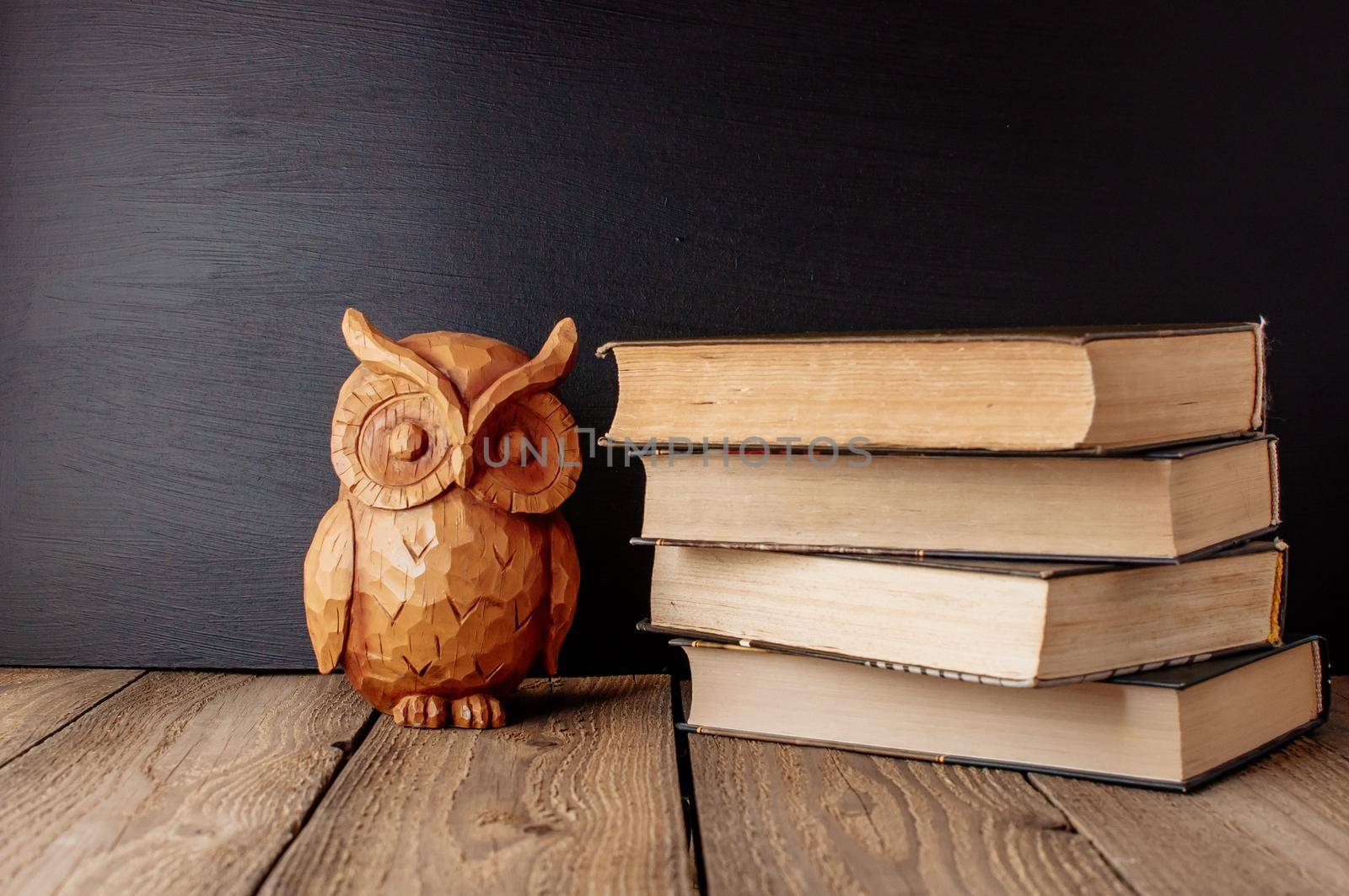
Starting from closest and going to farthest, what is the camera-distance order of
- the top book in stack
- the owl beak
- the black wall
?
the top book in stack < the owl beak < the black wall

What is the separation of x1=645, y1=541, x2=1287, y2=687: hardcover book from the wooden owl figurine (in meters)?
0.14

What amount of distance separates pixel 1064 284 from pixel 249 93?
901 millimetres

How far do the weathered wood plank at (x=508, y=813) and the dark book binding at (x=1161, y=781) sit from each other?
0.09m

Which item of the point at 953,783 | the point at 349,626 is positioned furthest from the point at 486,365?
the point at 953,783

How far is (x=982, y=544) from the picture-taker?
2.74ft

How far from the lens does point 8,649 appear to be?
3.91ft

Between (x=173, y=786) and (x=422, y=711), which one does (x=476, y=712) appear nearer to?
(x=422, y=711)

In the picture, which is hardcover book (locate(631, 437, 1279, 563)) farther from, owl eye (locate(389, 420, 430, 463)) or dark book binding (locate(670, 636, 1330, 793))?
owl eye (locate(389, 420, 430, 463))

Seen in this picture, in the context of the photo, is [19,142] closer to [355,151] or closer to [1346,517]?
[355,151]

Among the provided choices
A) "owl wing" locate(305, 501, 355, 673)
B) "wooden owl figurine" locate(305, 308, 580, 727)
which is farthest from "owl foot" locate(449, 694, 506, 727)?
"owl wing" locate(305, 501, 355, 673)

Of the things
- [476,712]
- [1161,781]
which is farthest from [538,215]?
[1161,781]

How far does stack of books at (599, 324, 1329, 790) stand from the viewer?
792 millimetres

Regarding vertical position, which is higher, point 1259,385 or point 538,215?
point 538,215

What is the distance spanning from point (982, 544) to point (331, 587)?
54cm
